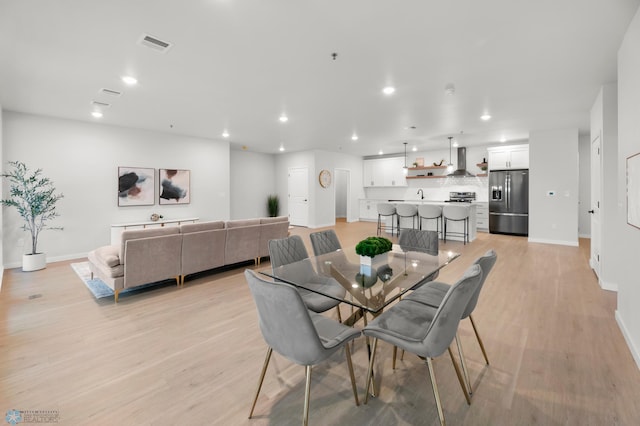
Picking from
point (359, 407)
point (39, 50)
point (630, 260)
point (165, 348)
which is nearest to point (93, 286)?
point (165, 348)

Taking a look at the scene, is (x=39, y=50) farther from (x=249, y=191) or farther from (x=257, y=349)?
(x=249, y=191)

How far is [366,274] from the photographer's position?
88.8 inches

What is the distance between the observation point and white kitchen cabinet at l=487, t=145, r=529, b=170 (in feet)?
24.9

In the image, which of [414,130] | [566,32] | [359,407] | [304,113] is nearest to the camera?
[359,407]

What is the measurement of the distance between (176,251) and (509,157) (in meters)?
8.18

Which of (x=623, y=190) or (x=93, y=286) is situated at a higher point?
(x=623, y=190)

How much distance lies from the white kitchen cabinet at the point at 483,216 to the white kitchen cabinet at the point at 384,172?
2599mm

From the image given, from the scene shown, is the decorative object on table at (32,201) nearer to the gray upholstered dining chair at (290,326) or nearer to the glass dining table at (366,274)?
the glass dining table at (366,274)

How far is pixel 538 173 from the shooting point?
264 inches

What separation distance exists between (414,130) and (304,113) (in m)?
2.79

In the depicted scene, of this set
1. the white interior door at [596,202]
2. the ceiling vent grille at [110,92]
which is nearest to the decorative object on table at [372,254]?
the white interior door at [596,202]

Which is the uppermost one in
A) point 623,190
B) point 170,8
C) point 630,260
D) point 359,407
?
point 170,8

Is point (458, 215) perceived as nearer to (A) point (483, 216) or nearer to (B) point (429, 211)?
(B) point (429, 211)

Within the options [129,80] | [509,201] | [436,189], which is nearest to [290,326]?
[129,80]
